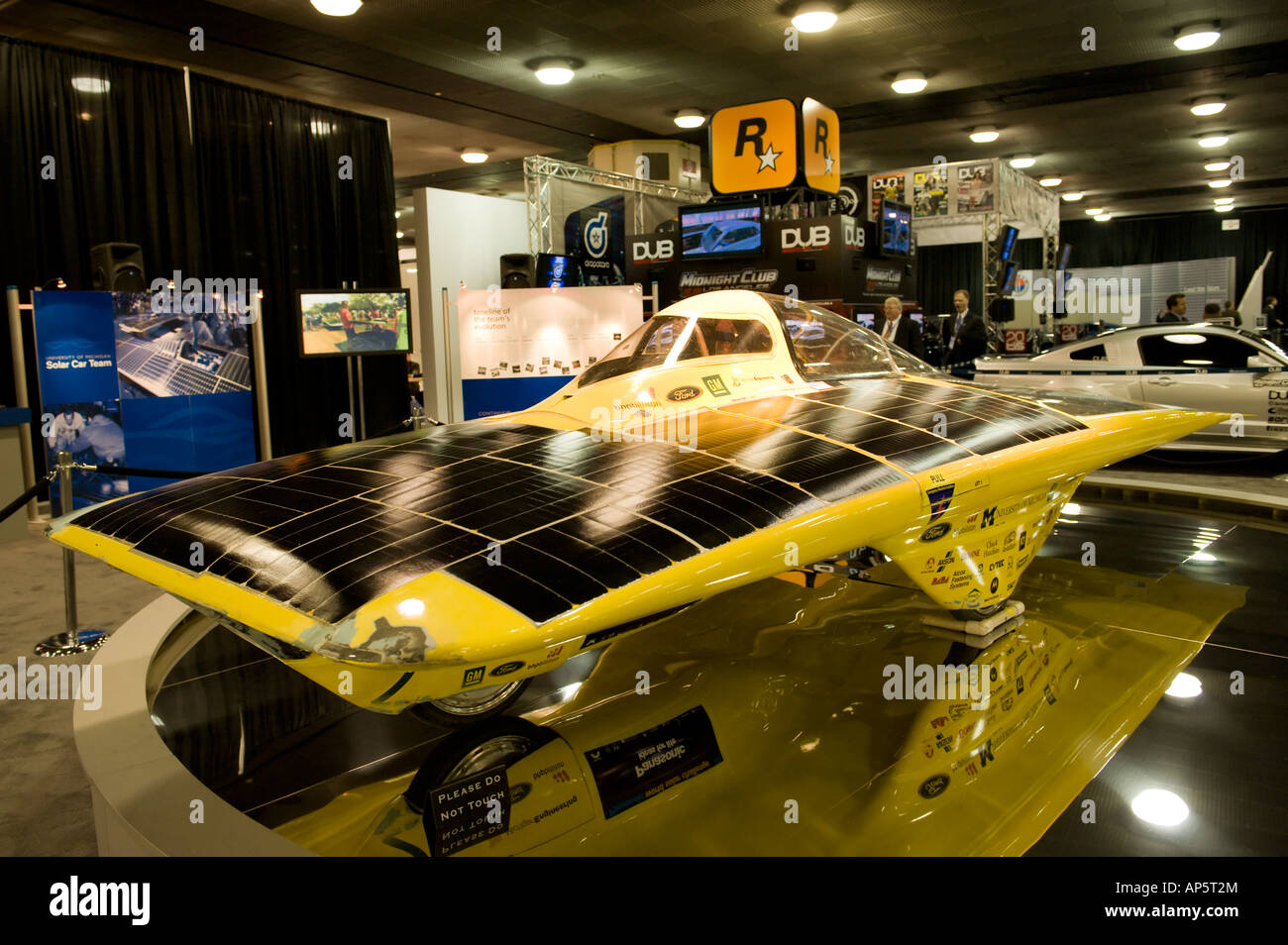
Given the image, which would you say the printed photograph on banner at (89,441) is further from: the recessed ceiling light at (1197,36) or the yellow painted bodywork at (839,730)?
the recessed ceiling light at (1197,36)

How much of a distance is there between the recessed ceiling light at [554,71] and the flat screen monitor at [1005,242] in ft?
21.2

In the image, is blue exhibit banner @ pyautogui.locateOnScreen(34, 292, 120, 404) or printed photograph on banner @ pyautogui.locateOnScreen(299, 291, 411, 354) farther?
printed photograph on banner @ pyautogui.locateOnScreen(299, 291, 411, 354)

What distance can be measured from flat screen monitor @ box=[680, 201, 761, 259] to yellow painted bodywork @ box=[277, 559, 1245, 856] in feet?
19.5

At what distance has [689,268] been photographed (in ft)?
33.6

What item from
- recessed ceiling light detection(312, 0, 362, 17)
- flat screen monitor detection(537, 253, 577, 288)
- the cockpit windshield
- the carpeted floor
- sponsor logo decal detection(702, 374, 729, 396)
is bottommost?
the carpeted floor

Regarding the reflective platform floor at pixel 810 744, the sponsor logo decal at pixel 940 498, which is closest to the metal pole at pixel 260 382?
the reflective platform floor at pixel 810 744

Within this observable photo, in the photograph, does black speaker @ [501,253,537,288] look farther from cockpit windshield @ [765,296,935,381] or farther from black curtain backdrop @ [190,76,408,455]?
cockpit windshield @ [765,296,935,381]

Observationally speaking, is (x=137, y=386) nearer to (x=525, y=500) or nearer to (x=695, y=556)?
(x=525, y=500)

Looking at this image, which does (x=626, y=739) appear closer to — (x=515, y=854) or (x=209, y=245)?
(x=515, y=854)

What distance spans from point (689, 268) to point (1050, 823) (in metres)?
8.48

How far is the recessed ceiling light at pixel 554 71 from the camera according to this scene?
31.7 ft

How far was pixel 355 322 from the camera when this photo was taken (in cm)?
775

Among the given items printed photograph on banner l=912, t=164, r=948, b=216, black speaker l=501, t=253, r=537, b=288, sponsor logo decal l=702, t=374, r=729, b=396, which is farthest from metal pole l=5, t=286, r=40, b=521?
printed photograph on banner l=912, t=164, r=948, b=216

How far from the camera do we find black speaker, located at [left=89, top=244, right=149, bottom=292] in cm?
711
